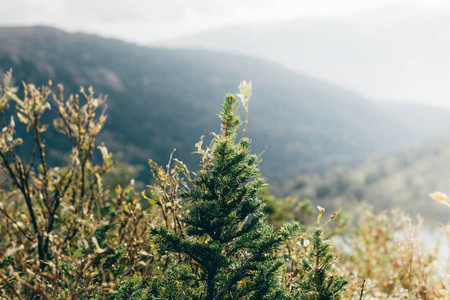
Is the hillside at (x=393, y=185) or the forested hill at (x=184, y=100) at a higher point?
the forested hill at (x=184, y=100)

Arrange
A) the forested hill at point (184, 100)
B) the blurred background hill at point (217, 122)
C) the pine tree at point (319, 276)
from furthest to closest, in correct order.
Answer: the forested hill at point (184, 100) → the blurred background hill at point (217, 122) → the pine tree at point (319, 276)

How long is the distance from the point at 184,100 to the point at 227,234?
145 metres

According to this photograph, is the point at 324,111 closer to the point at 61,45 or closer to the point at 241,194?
the point at 61,45

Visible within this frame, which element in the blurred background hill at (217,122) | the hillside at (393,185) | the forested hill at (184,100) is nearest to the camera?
the hillside at (393,185)

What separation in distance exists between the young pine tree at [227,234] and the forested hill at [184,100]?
239ft

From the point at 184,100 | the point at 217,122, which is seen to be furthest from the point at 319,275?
the point at 184,100

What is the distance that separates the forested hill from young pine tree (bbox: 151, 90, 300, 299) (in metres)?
72.8

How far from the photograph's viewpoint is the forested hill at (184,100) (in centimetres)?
11075

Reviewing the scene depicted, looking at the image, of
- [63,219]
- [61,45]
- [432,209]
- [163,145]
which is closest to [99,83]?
[61,45]

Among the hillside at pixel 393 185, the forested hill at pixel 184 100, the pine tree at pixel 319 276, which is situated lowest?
the pine tree at pixel 319 276

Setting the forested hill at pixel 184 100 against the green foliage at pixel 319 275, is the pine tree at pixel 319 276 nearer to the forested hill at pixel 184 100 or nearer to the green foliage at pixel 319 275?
the green foliage at pixel 319 275

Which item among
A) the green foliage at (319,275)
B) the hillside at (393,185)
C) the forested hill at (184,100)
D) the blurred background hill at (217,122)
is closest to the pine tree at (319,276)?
the green foliage at (319,275)

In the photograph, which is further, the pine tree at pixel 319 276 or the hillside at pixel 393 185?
the hillside at pixel 393 185

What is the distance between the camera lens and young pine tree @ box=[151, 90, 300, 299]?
6.87 ft
